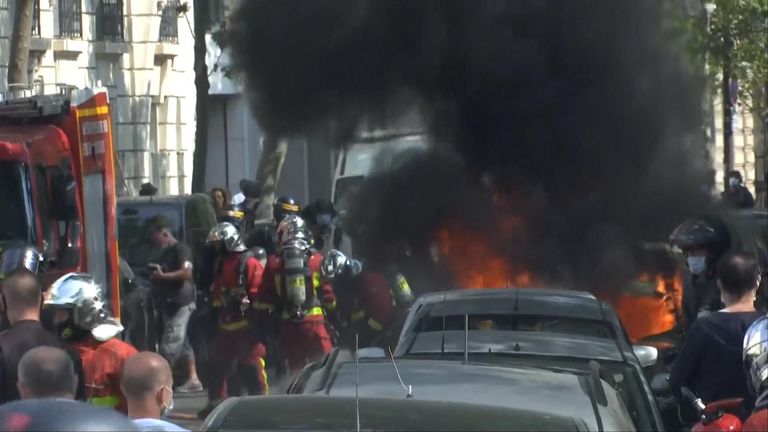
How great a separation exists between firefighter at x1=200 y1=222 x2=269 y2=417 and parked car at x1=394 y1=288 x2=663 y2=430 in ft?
11.0

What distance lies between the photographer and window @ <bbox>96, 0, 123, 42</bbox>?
81.8ft

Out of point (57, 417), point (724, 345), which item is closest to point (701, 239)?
point (724, 345)

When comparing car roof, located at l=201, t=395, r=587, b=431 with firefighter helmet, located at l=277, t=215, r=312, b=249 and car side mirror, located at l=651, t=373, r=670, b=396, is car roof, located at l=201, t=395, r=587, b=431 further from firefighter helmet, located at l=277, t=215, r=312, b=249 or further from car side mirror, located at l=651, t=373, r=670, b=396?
firefighter helmet, located at l=277, t=215, r=312, b=249

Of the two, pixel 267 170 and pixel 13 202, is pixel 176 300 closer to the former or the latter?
pixel 13 202

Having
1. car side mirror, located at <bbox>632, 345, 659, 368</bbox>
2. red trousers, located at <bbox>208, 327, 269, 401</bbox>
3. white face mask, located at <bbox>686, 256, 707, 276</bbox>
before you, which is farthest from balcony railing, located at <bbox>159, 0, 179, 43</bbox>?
car side mirror, located at <bbox>632, 345, 659, 368</bbox>

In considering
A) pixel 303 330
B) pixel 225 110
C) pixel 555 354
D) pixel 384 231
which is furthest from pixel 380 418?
pixel 225 110

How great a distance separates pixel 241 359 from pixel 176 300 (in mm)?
1360

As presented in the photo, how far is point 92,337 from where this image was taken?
5.97m

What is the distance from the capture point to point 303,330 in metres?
11.3

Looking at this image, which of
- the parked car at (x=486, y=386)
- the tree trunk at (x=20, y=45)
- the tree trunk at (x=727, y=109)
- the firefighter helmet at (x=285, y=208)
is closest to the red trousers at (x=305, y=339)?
the firefighter helmet at (x=285, y=208)

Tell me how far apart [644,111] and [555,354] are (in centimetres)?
656

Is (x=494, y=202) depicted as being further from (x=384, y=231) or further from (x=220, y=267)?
(x=220, y=267)

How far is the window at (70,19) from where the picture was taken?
2372 centimetres

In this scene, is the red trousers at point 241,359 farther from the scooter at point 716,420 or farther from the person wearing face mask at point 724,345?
the scooter at point 716,420
